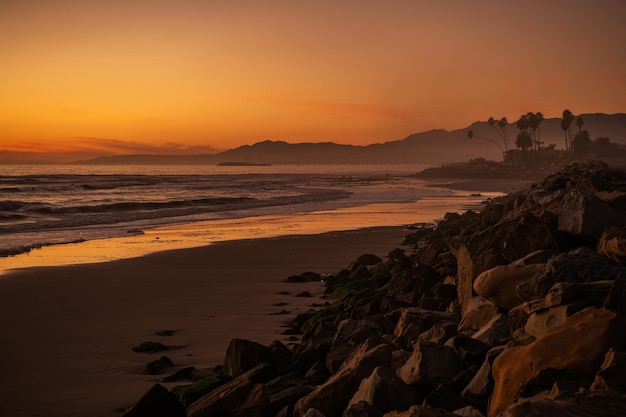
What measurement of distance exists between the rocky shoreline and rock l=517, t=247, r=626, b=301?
0.01 meters

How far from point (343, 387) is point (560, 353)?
5.76 feet

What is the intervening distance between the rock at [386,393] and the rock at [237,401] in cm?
99

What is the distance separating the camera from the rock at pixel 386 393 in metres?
5.00

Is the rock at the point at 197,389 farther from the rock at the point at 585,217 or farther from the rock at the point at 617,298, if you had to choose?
the rock at the point at 585,217

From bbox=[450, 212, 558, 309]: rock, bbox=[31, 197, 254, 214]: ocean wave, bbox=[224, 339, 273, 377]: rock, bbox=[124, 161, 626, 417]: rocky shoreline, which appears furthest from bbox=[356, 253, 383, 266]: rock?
bbox=[31, 197, 254, 214]: ocean wave

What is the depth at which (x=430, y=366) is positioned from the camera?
528 cm

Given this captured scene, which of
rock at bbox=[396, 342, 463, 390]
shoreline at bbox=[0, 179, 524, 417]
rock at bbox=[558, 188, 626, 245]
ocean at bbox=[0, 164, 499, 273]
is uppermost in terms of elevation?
rock at bbox=[558, 188, 626, 245]

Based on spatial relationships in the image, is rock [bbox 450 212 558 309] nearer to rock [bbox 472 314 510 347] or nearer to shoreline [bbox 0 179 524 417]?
rock [bbox 472 314 510 347]

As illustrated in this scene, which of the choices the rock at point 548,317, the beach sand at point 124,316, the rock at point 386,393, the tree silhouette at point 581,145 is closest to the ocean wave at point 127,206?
the beach sand at point 124,316

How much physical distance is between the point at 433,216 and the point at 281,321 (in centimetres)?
2304

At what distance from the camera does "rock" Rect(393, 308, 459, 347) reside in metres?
6.79

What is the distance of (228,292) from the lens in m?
12.9

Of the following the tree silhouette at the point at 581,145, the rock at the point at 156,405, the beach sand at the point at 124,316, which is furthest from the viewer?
the tree silhouette at the point at 581,145

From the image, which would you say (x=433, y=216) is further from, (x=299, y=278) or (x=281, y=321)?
(x=281, y=321)
